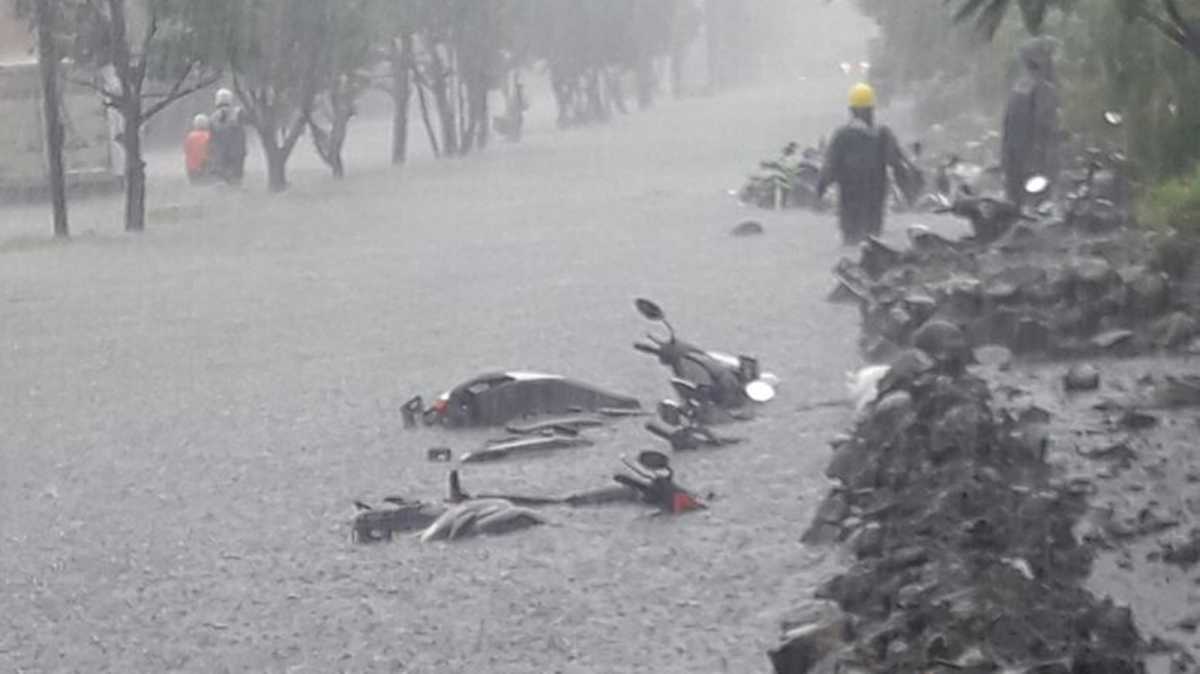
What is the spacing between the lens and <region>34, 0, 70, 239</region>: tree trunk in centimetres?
3222

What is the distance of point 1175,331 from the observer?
13.5 meters

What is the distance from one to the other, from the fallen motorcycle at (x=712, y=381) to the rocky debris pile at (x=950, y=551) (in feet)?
6.10

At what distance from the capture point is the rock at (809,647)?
8.04 meters

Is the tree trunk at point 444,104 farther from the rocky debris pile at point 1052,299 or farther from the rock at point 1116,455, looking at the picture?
the rock at point 1116,455

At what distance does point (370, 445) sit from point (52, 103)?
19.6m

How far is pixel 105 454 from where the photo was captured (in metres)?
14.4

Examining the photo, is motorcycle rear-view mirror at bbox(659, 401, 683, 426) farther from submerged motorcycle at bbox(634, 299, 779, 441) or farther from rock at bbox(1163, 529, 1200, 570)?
rock at bbox(1163, 529, 1200, 570)

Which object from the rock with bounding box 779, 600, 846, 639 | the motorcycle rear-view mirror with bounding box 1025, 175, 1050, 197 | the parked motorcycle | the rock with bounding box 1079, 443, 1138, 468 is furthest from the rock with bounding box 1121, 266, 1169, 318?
the parked motorcycle

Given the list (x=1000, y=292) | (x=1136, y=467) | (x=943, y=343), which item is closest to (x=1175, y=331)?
(x=1000, y=292)

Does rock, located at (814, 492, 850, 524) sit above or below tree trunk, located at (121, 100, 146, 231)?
above

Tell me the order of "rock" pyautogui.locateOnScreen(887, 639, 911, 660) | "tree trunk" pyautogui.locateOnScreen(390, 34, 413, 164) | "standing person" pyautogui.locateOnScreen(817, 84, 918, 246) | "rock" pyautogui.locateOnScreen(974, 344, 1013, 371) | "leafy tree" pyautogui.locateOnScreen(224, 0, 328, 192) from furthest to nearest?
1. "tree trunk" pyautogui.locateOnScreen(390, 34, 413, 164)
2. "leafy tree" pyautogui.locateOnScreen(224, 0, 328, 192)
3. "standing person" pyautogui.locateOnScreen(817, 84, 918, 246)
4. "rock" pyautogui.locateOnScreen(974, 344, 1013, 371)
5. "rock" pyautogui.locateOnScreen(887, 639, 911, 660)

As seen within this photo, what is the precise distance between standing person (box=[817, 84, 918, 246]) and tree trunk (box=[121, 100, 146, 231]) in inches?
452

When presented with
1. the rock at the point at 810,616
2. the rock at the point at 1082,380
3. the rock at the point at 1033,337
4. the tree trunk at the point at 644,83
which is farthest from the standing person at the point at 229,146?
the tree trunk at the point at 644,83

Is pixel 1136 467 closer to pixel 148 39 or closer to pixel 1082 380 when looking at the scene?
pixel 1082 380
